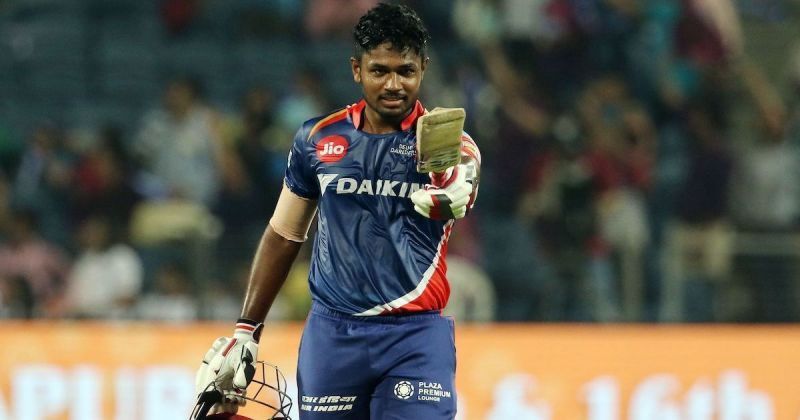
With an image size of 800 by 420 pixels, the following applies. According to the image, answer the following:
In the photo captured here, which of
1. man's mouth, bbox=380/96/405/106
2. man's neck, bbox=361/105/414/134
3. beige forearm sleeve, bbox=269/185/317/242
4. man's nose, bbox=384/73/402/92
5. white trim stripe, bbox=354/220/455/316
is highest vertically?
man's nose, bbox=384/73/402/92

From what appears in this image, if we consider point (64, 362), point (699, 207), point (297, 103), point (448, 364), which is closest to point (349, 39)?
point (297, 103)

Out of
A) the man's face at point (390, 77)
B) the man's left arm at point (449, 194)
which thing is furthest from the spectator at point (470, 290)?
the man's left arm at point (449, 194)

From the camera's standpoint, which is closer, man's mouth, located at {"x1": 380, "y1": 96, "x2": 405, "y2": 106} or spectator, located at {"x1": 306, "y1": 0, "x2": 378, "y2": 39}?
man's mouth, located at {"x1": 380, "y1": 96, "x2": 405, "y2": 106}

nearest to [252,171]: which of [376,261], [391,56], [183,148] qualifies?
[183,148]

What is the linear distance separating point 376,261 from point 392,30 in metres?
0.70

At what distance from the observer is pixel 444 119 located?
374cm

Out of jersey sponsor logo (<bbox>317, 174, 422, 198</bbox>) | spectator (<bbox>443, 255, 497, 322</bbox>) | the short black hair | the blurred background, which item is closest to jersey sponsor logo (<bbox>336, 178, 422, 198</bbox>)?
jersey sponsor logo (<bbox>317, 174, 422, 198</bbox>)

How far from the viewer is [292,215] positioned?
4387 mm

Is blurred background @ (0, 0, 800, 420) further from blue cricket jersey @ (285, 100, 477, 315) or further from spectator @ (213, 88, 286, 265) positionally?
blue cricket jersey @ (285, 100, 477, 315)

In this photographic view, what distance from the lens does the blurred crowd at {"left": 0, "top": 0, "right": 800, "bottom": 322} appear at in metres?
9.38

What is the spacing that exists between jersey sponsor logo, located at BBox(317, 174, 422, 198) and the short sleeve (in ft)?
0.35

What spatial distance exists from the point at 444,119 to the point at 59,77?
8397 mm

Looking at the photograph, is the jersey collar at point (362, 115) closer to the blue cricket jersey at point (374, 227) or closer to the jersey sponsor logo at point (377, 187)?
the blue cricket jersey at point (374, 227)

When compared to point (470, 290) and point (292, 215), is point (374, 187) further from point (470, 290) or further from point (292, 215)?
point (470, 290)
